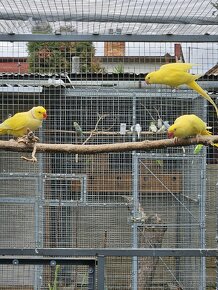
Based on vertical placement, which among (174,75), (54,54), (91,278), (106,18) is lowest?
(91,278)

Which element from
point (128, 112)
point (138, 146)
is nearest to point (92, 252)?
point (138, 146)

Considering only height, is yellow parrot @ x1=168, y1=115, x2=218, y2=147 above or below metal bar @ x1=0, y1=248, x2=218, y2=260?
above

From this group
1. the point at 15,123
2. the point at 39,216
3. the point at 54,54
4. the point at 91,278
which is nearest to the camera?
the point at 15,123

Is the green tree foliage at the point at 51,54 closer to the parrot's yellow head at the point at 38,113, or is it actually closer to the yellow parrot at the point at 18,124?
the parrot's yellow head at the point at 38,113

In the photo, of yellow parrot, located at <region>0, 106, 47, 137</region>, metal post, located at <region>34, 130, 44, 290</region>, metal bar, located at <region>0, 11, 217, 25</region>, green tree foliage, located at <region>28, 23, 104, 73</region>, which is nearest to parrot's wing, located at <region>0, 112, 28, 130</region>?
yellow parrot, located at <region>0, 106, 47, 137</region>

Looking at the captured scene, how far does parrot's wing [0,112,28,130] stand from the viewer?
1.87 metres

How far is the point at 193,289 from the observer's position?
4.35m

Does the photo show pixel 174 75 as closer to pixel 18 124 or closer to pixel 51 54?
pixel 18 124

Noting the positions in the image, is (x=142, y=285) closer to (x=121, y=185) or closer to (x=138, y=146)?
(x=121, y=185)

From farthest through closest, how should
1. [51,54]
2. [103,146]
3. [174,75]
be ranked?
[51,54] → [174,75] → [103,146]

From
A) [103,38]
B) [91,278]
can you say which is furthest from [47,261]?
[103,38]

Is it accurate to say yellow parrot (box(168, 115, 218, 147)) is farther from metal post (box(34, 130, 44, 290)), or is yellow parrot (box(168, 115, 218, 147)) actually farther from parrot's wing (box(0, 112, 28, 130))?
metal post (box(34, 130, 44, 290))

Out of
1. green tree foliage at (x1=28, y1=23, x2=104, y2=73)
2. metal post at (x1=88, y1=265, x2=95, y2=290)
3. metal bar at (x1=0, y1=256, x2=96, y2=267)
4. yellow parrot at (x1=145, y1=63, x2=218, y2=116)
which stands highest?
green tree foliage at (x1=28, y1=23, x2=104, y2=73)

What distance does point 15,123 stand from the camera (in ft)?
6.15
